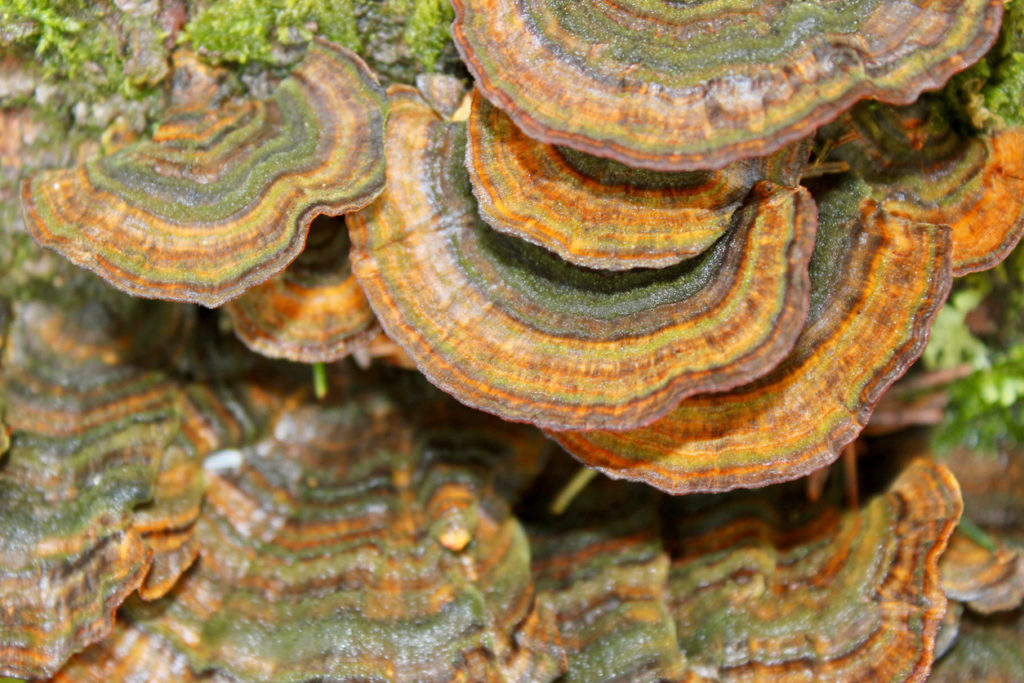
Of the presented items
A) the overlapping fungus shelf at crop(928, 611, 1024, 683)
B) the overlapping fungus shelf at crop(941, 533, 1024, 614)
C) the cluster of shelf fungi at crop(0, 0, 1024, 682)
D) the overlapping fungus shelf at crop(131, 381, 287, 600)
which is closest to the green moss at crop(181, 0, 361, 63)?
the cluster of shelf fungi at crop(0, 0, 1024, 682)

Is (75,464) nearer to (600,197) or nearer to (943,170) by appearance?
Result: (600,197)

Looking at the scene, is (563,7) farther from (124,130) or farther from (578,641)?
(578,641)

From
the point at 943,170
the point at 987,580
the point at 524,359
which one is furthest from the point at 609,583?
the point at 943,170

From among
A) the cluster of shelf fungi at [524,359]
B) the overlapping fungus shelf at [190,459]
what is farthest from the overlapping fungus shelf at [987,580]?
the overlapping fungus shelf at [190,459]

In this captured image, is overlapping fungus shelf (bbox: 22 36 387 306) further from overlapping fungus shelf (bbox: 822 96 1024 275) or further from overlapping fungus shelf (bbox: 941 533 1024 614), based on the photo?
overlapping fungus shelf (bbox: 941 533 1024 614)

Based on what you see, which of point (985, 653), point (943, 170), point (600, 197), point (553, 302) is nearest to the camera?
point (600, 197)

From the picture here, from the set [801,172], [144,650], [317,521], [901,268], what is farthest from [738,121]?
[144,650]
